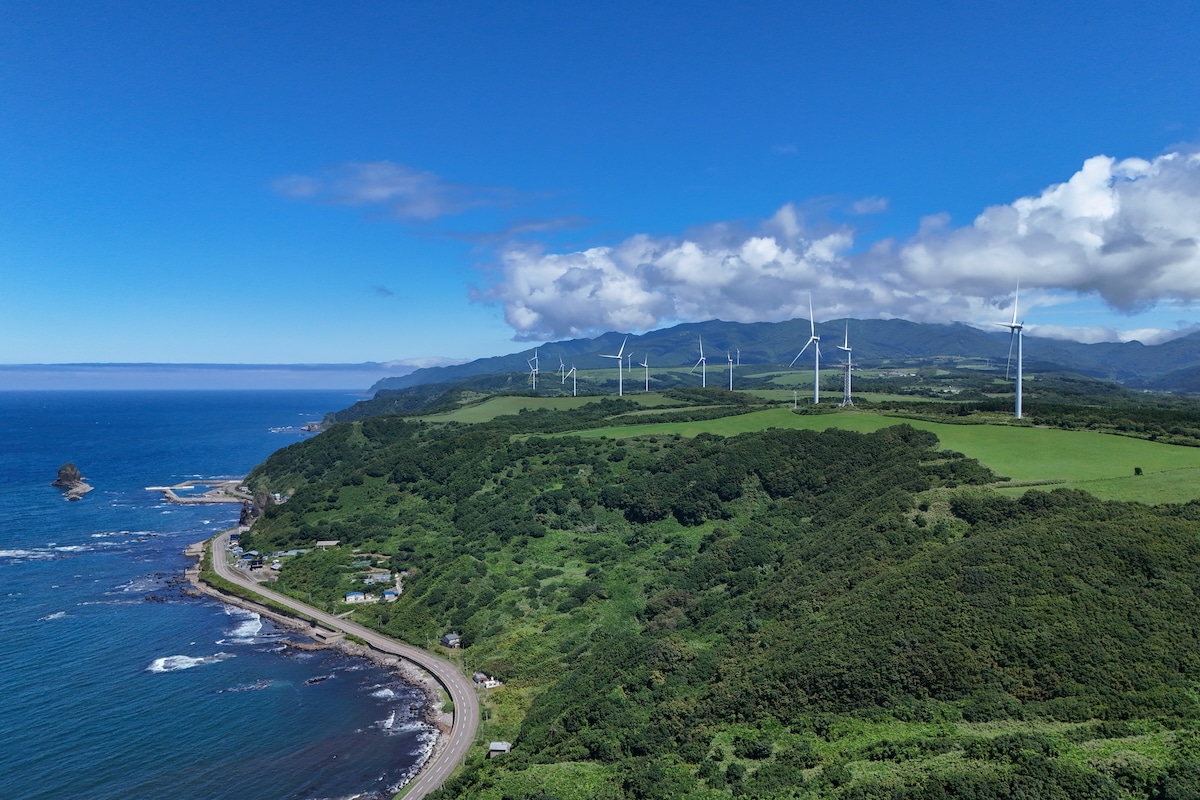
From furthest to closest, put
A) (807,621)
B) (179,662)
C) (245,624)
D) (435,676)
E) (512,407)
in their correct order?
1. (512,407)
2. (245,624)
3. (179,662)
4. (435,676)
5. (807,621)

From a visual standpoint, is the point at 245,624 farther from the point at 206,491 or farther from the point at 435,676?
the point at 206,491

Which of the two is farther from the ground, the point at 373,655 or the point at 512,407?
the point at 512,407

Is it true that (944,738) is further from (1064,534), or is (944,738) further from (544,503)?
(544,503)

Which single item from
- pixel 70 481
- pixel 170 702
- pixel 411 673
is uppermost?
pixel 70 481

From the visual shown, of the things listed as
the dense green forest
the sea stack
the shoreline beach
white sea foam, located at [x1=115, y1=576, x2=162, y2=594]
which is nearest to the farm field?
the dense green forest

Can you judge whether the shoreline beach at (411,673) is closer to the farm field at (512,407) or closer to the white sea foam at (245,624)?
the white sea foam at (245,624)

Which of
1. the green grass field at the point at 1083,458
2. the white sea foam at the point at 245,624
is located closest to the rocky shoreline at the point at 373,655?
the white sea foam at the point at 245,624

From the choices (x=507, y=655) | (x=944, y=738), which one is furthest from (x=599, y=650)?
(x=944, y=738)

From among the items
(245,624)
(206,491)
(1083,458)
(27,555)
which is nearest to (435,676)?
(245,624)
